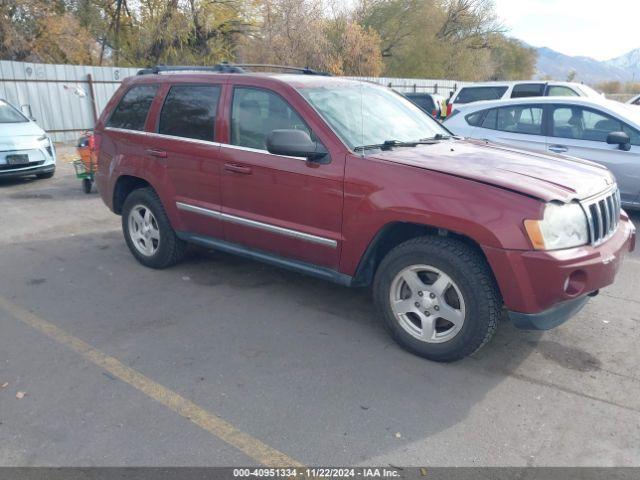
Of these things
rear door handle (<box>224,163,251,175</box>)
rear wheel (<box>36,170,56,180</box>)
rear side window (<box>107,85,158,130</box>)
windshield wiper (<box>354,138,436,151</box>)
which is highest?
rear side window (<box>107,85,158,130</box>)

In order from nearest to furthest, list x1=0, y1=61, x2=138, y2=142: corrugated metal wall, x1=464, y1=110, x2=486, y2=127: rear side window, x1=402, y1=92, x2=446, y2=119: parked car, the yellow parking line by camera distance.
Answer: the yellow parking line
x1=464, y1=110, x2=486, y2=127: rear side window
x1=0, y1=61, x2=138, y2=142: corrugated metal wall
x1=402, y1=92, x2=446, y2=119: parked car

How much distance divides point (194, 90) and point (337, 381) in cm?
293

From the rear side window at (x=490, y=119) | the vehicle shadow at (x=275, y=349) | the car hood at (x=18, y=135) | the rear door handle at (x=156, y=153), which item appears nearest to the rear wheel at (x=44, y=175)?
the car hood at (x=18, y=135)

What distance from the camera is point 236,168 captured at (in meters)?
4.33

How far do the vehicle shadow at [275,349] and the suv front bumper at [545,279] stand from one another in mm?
503

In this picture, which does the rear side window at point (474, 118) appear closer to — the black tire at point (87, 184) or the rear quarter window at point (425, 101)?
Result: the black tire at point (87, 184)

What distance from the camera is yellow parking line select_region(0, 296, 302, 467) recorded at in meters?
2.69

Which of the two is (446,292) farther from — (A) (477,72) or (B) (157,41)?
(A) (477,72)

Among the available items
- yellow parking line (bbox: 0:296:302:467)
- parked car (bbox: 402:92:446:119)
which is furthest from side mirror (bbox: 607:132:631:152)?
parked car (bbox: 402:92:446:119)

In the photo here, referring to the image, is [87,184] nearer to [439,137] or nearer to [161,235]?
[161,235]

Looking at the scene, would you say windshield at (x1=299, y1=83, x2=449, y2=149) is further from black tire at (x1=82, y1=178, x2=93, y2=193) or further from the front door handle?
black tire at (x1=82, y1=178, x2=93, y2=193)

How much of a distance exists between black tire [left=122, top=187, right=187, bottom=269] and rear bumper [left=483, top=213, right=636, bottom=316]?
3.12m

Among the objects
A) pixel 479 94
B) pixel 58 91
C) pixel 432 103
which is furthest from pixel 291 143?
pixel 58 91

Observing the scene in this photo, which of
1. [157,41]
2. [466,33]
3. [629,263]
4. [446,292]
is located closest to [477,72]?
[466,33]
